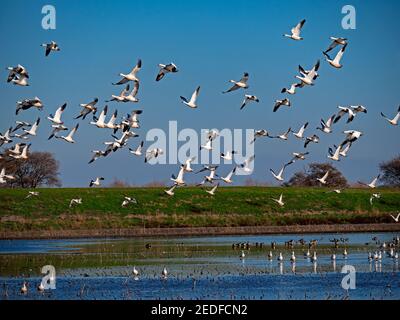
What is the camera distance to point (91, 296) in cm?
3117

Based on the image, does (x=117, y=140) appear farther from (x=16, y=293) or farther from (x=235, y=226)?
(x=235, y=226)

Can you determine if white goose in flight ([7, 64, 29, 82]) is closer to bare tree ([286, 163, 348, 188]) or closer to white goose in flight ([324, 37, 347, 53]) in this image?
white goose in flight ([324, 37, 347, 53])

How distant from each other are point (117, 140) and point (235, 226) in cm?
2163

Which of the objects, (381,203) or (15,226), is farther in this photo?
(381,203)

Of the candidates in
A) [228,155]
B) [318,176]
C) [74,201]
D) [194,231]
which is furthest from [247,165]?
[318,176]

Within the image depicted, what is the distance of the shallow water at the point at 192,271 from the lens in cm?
3155

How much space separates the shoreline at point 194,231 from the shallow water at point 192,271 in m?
6.78

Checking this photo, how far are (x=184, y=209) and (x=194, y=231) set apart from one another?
601 cm

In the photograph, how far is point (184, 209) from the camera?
67438 mm

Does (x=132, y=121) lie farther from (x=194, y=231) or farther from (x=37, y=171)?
(x=37, y=171)

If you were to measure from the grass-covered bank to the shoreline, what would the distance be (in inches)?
42.3

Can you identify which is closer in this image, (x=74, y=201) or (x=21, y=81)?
(x=21, y=81)
